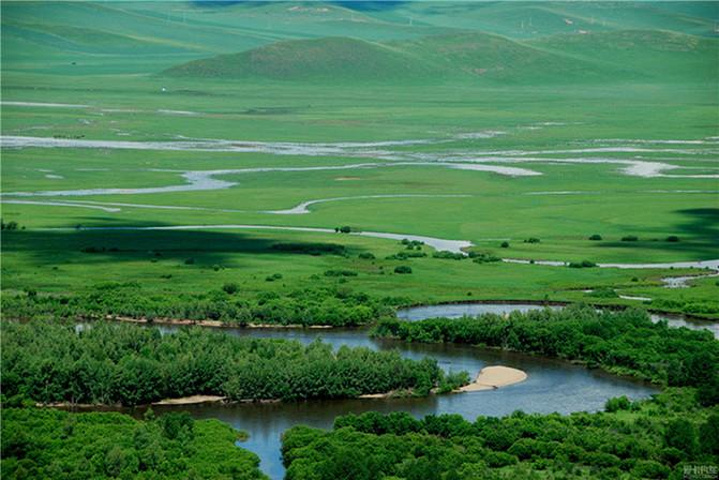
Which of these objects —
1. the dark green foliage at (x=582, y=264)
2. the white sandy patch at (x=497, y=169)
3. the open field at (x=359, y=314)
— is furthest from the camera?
the white sandy patch at (x=497, y=169)

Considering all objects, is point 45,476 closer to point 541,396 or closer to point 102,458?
point 102,458

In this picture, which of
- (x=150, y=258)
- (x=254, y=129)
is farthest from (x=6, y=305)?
(x=254, y=129)

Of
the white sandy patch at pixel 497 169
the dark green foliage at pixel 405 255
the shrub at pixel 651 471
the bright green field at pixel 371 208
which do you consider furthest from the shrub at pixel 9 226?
the shrub at pixel 651 471

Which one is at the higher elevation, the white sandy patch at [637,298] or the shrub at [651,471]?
the shrub at [651,471]

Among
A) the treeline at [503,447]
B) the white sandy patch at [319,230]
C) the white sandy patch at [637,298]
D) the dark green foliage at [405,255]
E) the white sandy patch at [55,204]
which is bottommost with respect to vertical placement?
the white sandy patch at [55,204]

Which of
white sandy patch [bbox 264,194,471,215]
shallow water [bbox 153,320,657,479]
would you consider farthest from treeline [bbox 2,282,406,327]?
white sandy patch [bbox 264,194,471,215]

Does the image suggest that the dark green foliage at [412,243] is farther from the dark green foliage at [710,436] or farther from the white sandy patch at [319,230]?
the dark green foliage at [710,436]

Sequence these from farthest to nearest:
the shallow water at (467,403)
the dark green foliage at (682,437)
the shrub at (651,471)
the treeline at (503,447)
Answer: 1. the shallow water at (467,403)
2. the dark green foliage at (682,437)
3. the shrub at (651,471)
4. the treeline at (503,447)

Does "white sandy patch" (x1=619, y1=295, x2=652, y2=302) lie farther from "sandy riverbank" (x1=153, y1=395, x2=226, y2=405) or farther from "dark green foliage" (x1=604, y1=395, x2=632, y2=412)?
"sandy riverbank" (x1=153, y1=395, x2=226, y2=405)
